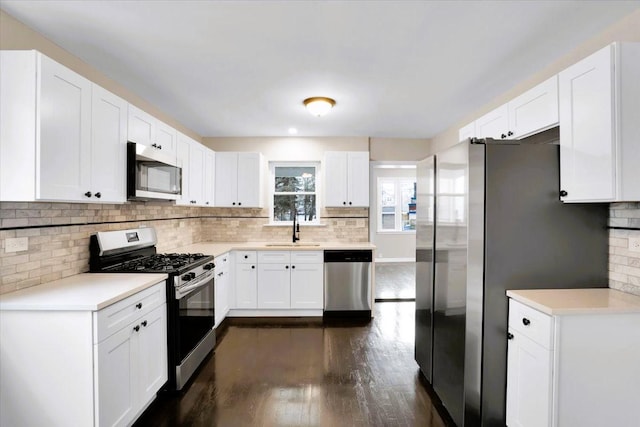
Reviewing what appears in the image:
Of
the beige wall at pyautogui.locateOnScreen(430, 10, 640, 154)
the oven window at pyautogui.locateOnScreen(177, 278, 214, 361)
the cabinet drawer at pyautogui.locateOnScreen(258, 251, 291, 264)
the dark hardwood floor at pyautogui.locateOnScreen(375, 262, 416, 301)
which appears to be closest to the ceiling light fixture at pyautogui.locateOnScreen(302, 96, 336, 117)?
the beige wall at pyautogui.locateOnScreen(430, 10, 640, 154)

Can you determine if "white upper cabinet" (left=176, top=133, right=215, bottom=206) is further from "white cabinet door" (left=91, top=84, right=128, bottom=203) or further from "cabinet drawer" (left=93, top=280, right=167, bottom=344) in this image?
"cabinet drawer" (left=93, top=280, right=167, bottom=344)

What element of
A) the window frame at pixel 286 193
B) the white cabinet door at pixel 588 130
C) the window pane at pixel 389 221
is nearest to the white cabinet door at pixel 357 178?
the window frame at pixel 286 193

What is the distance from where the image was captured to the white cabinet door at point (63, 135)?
1609mm

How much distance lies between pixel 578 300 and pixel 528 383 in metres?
0.53

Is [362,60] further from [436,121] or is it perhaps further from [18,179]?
[18,179]

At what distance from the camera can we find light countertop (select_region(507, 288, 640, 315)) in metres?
1.54

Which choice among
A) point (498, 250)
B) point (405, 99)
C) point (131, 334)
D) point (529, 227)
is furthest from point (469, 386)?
point (405, 99)

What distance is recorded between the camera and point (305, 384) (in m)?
2.51

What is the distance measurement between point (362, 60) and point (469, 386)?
2346mm

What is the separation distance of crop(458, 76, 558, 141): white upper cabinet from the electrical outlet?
133 inches

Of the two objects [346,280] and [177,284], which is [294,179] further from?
[177,284]

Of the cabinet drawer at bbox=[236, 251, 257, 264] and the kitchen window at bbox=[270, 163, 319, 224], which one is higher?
the kitchen window at bbox=[270, 163, 319, 224]

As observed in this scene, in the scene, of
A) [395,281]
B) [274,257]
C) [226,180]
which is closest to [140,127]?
[226,180]

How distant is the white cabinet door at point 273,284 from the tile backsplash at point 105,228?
80 cm
